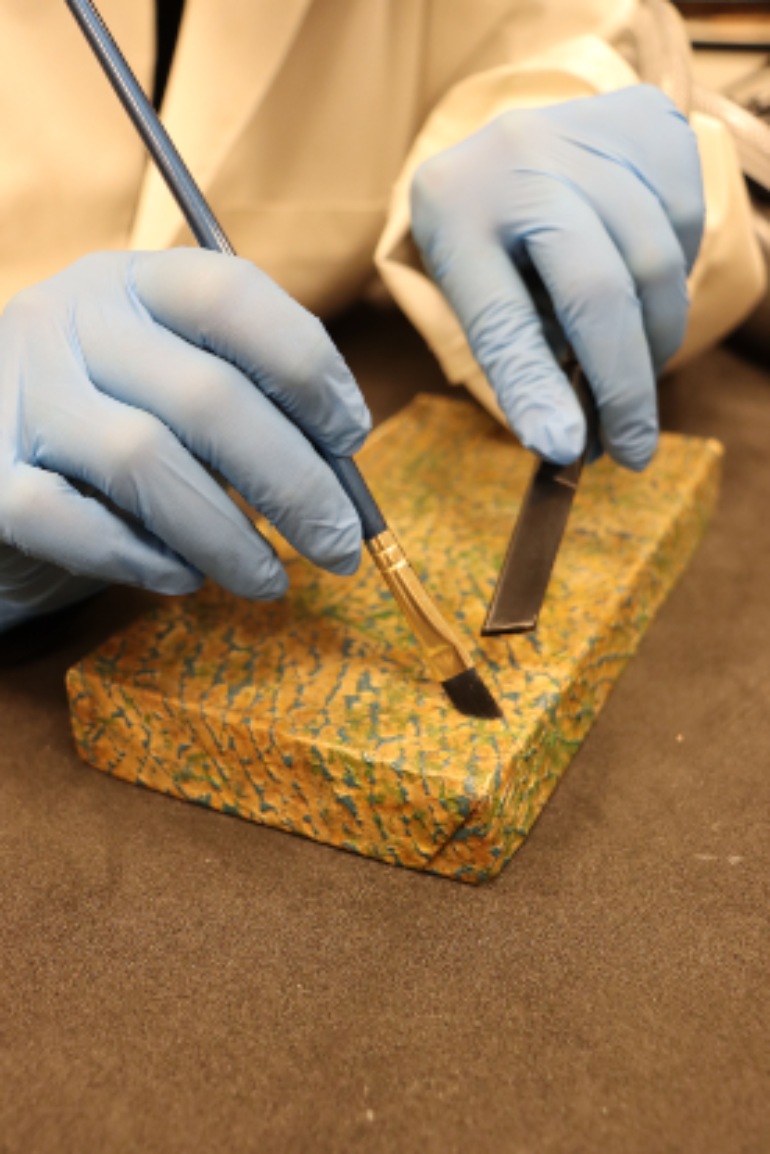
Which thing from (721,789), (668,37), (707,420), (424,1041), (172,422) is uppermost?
(172,422)

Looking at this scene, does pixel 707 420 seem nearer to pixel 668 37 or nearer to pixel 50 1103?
pixel 668 37

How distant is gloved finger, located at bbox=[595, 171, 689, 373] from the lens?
0.86 meters

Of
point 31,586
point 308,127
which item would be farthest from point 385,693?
point 308,127

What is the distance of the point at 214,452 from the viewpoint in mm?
648

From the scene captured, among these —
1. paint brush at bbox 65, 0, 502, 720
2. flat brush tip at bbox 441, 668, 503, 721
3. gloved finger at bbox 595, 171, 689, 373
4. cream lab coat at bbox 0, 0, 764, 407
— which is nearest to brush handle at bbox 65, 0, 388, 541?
paint brush at bbox 65, 0, 502, 720

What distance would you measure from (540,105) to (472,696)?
715 mm

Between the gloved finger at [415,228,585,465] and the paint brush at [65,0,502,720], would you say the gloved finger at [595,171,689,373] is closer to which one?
the gloved finger at [415,228,585,465]

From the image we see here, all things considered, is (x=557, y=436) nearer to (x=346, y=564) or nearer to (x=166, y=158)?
(x=346, y=564)

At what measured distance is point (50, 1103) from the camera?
20.0 inches

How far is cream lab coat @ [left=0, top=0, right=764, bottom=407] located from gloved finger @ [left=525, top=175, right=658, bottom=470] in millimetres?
169

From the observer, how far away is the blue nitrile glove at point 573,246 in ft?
2.71

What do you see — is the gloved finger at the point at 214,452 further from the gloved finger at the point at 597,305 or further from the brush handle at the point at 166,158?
the gloved finger at the point at 597,305

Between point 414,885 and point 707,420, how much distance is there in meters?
0.76

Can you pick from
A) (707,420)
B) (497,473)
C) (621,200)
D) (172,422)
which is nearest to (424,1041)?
(172,422)
